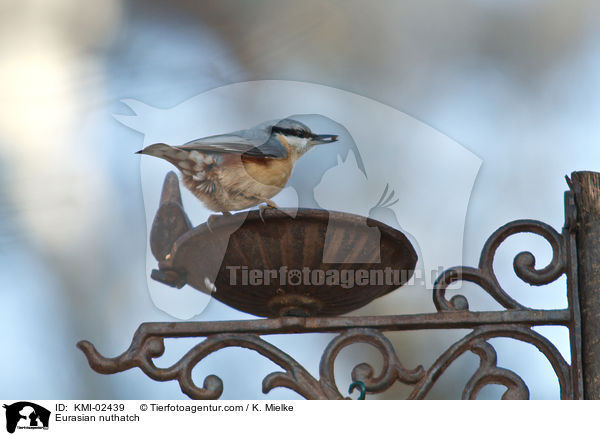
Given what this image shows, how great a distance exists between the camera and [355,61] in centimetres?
452

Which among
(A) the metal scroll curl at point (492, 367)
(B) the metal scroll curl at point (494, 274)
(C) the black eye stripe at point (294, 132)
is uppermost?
(C) the black eye stripe at point (294, 132)

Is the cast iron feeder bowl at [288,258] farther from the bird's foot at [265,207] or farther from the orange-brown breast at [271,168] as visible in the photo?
the orange-brown breast at [271,168]

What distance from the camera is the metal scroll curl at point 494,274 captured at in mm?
2127

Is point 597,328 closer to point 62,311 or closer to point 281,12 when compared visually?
point 62,311

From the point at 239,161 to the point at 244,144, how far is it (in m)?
0.05

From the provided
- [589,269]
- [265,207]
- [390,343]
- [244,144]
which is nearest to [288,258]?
[265,207]

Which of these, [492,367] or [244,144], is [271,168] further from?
[492,367]

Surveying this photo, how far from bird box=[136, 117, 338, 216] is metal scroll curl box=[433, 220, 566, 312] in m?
0.48

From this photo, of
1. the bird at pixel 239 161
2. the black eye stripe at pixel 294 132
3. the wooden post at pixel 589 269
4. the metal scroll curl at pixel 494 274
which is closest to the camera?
the wooden post at pixel 589 269

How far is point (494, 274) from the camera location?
2148 mm

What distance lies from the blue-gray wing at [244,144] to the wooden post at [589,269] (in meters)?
0.72

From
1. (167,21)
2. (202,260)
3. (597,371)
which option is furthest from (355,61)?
(597,371)
